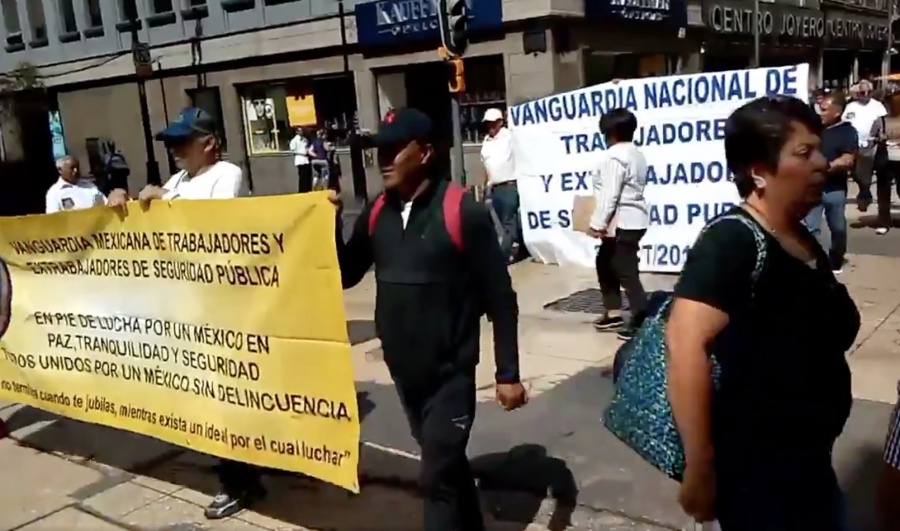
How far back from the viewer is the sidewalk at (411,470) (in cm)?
429

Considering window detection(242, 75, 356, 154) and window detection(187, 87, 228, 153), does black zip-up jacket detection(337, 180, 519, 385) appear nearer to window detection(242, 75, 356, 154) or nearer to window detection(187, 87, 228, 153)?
window detection(242, 75, 356, 154)

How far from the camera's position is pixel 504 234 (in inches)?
428

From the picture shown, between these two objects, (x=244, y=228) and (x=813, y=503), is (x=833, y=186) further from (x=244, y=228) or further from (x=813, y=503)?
(x=813, y=503)

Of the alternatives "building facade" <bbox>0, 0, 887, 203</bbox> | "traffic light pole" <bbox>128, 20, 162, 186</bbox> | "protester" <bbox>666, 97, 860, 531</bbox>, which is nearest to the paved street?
"protester" <bbox>666, 97, 860, 531</bbox>

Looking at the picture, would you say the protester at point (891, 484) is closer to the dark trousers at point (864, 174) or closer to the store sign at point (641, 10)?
the dark trousers at point (864, 174)

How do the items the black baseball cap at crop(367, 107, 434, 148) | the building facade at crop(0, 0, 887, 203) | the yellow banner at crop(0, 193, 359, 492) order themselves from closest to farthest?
the black baseball cap at crop(367, 107, 434, 148), the yellow banner at crop(0, 193, 359, 492), the building facade at crop(0, 0, 887, 203)

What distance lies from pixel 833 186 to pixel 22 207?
46.7 ft

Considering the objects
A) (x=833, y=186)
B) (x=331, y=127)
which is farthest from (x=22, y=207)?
(x=833, y=186)

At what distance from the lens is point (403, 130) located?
3350 millimetres

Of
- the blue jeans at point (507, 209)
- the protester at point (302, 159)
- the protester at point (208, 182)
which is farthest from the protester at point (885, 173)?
the protester at point (302, 159)

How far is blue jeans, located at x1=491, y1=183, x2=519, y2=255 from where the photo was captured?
35.2 ft

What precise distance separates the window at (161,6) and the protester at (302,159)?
5970 millimetres

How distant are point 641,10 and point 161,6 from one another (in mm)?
12974

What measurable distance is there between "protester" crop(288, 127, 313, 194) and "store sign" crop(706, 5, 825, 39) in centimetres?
1009
